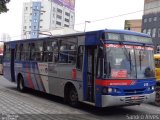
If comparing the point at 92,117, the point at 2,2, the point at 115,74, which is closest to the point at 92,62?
the point at 115,74

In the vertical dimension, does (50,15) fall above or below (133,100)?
above

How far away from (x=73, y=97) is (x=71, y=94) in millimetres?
228

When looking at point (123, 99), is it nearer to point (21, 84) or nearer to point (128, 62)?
point (128, 62)

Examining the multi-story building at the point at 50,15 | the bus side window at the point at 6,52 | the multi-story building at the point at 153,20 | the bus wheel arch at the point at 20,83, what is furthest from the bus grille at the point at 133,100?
the multi-story building at the point at 50,15

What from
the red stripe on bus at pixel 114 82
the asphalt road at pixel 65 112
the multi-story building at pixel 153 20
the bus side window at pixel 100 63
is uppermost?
the multi-story building at pixel 153 20

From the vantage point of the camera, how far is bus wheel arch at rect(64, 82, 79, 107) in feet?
46.5

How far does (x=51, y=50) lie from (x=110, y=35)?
14.6ft

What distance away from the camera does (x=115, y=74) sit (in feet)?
40.5

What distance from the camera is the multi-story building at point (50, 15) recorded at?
10931cm

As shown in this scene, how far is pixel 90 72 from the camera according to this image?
43.6 ft

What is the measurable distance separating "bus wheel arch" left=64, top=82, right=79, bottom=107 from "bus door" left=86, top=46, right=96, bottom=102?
0.90 meters

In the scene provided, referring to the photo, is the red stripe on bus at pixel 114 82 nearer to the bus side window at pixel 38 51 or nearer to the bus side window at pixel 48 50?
the bus side window at pixel 48 50

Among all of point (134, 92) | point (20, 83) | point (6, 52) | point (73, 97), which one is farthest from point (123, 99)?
point (6, 52)

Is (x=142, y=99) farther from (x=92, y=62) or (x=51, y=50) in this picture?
(x=51, y=50)
